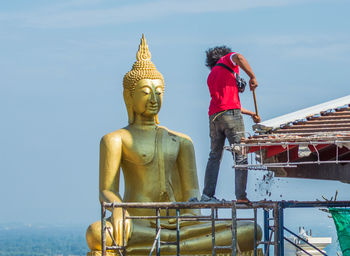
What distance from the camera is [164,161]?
25141mm

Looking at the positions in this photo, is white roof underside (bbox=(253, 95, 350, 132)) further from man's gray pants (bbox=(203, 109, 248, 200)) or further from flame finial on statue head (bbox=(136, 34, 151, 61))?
flame finial on statue head (bbox=(136, 34, 151, 61))

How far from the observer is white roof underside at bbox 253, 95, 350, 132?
19609mm

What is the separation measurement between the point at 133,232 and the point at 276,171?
137 inches

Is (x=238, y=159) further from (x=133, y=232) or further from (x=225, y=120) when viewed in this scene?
(x=133, y=232)

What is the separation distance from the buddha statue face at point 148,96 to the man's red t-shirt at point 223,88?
13.2 feet

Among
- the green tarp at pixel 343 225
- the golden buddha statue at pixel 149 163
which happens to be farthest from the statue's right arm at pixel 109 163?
the green tarp at pixel 343 225

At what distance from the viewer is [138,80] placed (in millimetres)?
25281

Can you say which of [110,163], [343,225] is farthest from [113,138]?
[343,225]

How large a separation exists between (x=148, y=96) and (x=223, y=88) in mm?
4336

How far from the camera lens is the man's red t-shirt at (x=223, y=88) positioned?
2100 centimetres

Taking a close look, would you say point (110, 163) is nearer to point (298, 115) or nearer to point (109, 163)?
point (109, 163)

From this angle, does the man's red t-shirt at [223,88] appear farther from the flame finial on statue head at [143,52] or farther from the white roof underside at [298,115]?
the flame finial on statue head at [143,52]

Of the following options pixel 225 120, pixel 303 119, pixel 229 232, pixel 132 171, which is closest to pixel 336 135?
pixel 303 119

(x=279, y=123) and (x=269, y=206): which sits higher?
(x=279, y=123)
